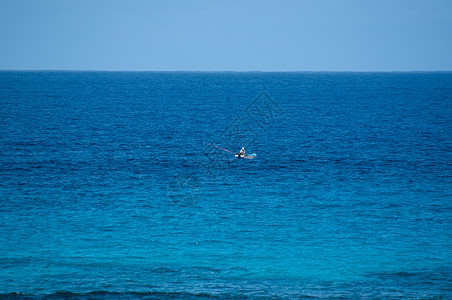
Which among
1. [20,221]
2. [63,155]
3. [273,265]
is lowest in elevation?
[273,265]

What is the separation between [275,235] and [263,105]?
5916 inches

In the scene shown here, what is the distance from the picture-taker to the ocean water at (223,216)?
127 ft

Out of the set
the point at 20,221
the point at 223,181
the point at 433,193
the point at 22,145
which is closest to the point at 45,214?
the point at 20,221

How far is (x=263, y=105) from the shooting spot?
645 ft

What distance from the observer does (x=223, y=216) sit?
178 ft

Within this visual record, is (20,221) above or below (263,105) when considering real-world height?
below

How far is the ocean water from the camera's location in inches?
1526

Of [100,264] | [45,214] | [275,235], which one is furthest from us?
[45,214]

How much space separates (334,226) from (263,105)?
147555 millimetres

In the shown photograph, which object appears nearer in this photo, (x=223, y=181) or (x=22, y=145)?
(x=223, y=181)

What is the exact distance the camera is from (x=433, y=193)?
60844mm

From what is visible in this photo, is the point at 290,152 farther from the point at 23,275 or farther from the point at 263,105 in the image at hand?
the point at 263,105

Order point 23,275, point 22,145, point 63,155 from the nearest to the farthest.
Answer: point 23,275 < point 63,155 < point 22,145

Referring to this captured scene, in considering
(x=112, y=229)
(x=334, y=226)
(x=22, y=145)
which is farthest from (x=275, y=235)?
(x=22, y=145)
